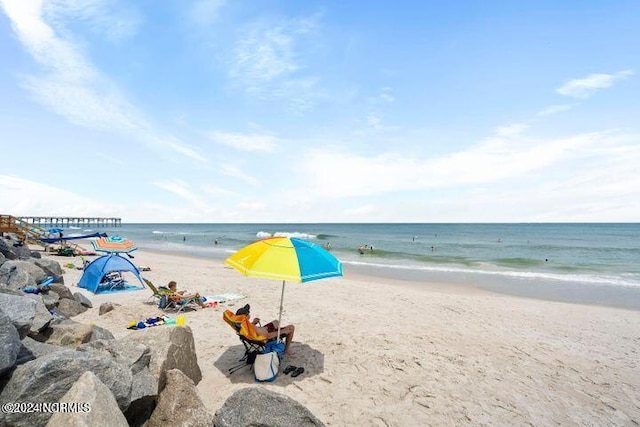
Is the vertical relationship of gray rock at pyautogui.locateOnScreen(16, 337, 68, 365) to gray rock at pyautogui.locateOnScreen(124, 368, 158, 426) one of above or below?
above

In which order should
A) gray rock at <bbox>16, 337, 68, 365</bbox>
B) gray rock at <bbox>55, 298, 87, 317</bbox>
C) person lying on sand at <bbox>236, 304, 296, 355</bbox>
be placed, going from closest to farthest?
gray rock at <bbox>16, 337, 68, 365</bbox> < person lying on sand at <bbox>236, 304, 296, 355</bbox> < gray rock at <bbox>55, 298, 87, 317</bbox>

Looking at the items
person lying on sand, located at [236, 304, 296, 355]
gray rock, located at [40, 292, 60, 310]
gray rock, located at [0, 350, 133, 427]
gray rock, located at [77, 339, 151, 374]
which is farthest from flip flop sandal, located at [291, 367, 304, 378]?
gray rock, located at [40, 292, 60, 310]

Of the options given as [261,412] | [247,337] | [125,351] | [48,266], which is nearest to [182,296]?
[247,337]

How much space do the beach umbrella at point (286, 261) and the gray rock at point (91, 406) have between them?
111 inches

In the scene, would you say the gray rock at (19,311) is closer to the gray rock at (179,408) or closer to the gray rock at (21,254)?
the gray rock at (179,408)

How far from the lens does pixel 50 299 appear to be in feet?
28.8

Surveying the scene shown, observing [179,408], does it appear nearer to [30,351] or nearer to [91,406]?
[91,406]

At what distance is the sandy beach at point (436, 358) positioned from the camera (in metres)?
5.68

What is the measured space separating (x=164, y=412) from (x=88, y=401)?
4.37ft

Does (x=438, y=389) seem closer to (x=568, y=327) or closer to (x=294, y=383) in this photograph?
(x=294, y=383)

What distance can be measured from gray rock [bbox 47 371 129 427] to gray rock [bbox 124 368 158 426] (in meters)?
0.72

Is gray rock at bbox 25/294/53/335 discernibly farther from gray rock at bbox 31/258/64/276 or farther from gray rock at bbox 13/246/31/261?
gray rock at bbox 13/246/31/261

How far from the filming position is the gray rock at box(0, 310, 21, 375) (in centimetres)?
314

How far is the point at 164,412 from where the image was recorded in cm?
400
